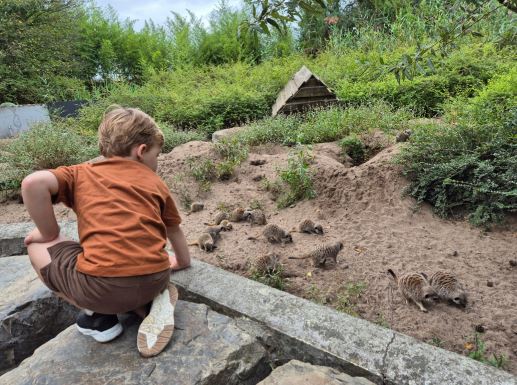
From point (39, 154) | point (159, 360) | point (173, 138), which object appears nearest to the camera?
point (159, 360)

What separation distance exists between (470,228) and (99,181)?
2748mm

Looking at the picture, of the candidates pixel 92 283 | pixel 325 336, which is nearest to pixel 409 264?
pixel 325 336

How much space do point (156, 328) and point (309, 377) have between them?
73 centimetres

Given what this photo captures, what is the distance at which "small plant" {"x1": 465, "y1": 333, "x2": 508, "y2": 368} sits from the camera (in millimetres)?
1840

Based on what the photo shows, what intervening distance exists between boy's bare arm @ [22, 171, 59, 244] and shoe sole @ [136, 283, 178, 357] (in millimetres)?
667

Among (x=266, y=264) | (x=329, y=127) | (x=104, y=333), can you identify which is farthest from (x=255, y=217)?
(x=329, y=127)

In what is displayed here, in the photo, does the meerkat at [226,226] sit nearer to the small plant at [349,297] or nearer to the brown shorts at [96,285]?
the small plant at [349,297]

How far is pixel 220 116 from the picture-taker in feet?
24.6

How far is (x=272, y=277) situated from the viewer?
2547mm

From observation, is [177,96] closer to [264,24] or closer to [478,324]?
[264,24]

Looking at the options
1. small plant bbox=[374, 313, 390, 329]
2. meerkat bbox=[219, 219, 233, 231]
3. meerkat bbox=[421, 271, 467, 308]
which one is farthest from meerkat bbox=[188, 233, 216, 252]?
meerkat bbox=[421, 271, 467, 308]

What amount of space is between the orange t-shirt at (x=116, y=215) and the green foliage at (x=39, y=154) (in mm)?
3450

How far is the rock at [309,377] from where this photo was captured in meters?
1.57

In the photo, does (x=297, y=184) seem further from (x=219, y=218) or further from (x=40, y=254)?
(x=40, y=254)
